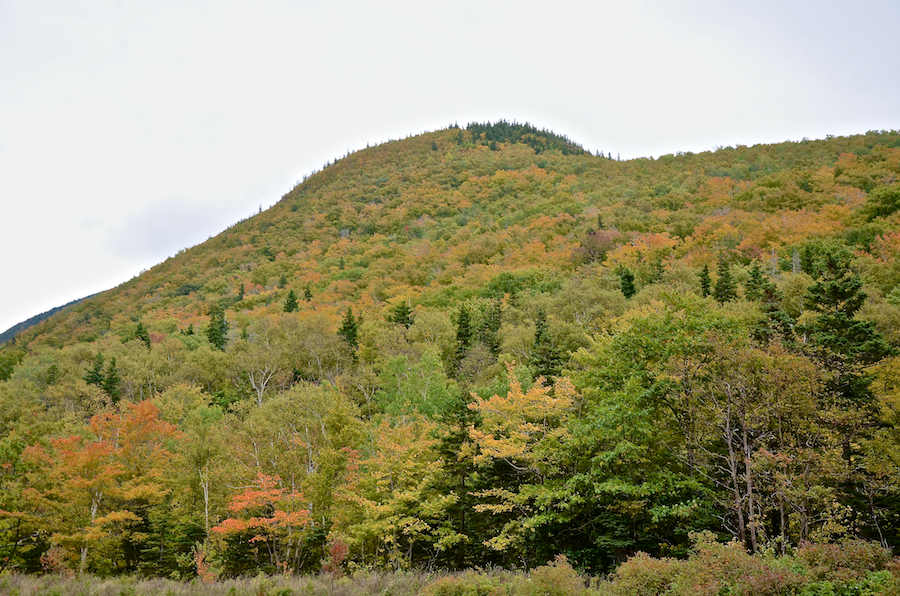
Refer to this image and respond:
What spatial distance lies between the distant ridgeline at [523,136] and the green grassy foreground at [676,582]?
462ft

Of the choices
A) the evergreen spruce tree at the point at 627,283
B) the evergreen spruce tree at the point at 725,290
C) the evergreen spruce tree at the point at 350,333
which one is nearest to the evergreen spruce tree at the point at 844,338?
the evergreen spruce tree at the point at 725,290

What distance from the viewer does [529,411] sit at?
73.0ft

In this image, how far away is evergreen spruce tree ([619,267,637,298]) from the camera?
5036 centimetres

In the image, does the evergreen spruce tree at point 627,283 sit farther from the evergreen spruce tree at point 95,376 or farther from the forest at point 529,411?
the evergreen spruce tree at point 95,376

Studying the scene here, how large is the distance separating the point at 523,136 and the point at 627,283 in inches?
4761

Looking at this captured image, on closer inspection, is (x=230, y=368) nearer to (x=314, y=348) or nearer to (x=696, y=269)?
(x=314, y=348)

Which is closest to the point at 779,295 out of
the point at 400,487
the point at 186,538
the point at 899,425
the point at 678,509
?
the point at 899,425

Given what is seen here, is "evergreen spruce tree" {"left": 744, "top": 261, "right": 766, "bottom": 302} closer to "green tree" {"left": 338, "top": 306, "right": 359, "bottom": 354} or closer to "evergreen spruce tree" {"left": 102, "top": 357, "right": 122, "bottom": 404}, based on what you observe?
"green tree" {"left": 338, "top": 306, "right": 359, "bottom": 354}

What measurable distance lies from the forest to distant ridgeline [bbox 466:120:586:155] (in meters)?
69.1

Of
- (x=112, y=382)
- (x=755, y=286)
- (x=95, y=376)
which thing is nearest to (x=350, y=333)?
(x=112, y=382)

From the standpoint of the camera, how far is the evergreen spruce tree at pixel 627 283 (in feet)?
165

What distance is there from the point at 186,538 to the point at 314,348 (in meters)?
27.9

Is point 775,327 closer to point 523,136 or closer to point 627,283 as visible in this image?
point 627,283

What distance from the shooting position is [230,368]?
5944 cm
